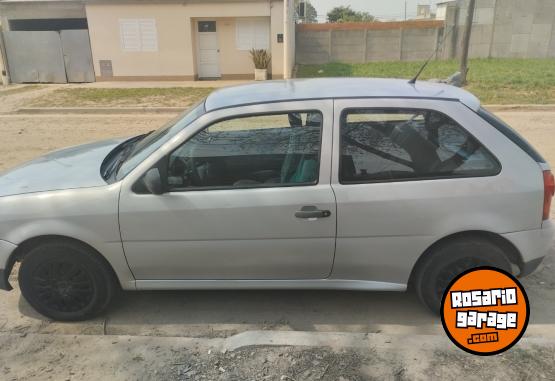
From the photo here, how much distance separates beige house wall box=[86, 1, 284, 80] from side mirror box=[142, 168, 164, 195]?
15.7m

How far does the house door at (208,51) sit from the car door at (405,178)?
16.6m

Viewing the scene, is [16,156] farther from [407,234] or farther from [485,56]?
[485,56]

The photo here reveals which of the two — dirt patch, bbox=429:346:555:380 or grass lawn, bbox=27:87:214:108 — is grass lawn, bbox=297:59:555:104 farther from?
Answer: dirt patch, bbox=429:346:555:380

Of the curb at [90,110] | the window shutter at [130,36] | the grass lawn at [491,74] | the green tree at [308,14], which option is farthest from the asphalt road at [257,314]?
the green tree at [308,14]

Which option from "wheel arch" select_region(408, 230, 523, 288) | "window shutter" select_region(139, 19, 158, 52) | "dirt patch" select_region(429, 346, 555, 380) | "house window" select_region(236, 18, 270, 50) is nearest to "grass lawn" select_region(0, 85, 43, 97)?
"window shutter" select_region(139, 19, 158, 52)

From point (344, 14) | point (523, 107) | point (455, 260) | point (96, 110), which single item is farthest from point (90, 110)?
point (344, 14)

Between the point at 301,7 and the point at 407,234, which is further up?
the point at 301,7

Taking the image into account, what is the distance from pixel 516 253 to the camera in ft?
10.7

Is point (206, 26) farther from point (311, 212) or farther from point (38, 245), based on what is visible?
point (311, 212)

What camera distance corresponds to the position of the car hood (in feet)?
10.9

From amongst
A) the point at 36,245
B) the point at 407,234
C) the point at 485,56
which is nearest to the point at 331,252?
the point at 407,234

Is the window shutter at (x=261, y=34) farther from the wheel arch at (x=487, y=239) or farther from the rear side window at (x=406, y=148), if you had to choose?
the wheel arch at (x=487, y=239)

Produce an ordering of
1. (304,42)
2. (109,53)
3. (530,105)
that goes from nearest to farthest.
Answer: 1. (530,105)
2. (109,53)
3. (304,42)

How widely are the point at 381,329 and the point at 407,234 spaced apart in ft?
2.35
